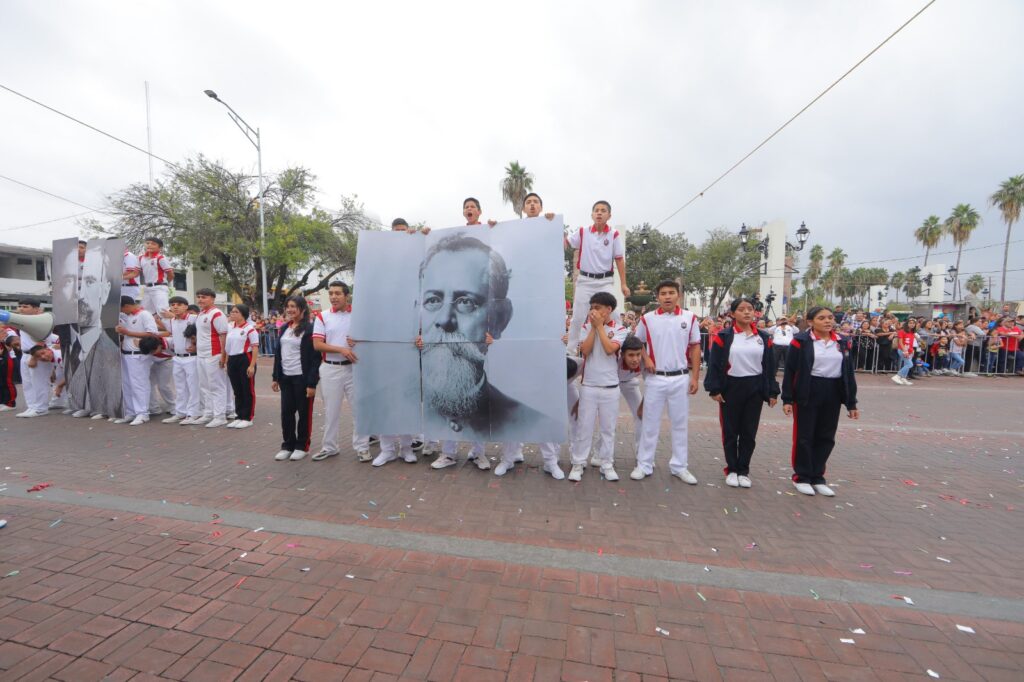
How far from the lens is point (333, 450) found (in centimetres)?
576

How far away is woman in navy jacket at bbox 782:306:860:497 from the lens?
4.58 meters

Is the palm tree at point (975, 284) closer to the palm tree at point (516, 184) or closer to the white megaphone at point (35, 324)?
the palm tree at point (516, 184)

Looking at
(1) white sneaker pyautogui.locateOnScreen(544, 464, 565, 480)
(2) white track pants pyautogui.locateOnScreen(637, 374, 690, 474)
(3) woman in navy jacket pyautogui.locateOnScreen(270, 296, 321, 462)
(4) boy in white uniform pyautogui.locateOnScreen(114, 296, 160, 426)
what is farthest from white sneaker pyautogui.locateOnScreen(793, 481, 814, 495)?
(4) boy in white uniform pyautogui.locateOnScreen(114, 296, 160, 426)

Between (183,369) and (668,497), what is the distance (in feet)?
25.3

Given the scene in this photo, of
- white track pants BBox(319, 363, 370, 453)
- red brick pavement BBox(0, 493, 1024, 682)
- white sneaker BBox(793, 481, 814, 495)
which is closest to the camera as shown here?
red brick pavement BBox(0, 493, 1024, 682)

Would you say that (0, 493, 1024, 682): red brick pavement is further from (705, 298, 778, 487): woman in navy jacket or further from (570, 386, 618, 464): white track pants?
(705, 298, 778, 487): woman in navy jacket

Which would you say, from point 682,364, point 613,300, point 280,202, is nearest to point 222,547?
point 613,300

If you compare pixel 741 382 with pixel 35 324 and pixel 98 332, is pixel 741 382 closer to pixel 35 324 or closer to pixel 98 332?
pixel 98 332

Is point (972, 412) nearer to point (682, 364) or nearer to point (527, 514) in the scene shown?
point (682, 364)

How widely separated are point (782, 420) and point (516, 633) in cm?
717

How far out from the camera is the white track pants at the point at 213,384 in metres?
7.35

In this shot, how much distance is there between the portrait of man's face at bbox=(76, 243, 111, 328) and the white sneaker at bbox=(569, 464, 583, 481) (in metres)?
8.00

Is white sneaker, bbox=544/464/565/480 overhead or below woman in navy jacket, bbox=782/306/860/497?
below

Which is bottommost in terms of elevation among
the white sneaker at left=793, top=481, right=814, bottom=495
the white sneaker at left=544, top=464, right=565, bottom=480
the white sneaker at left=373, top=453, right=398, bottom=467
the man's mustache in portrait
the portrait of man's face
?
the white sneaker at left=373, top=453, right=398, bottom=467
